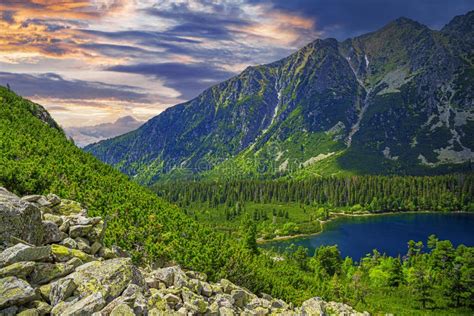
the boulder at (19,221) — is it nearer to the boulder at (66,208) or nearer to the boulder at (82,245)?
the boulder at (82,245)

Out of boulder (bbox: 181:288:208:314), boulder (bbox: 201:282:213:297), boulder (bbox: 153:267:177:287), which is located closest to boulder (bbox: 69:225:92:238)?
boulder (bbox: 153:267:177:287)

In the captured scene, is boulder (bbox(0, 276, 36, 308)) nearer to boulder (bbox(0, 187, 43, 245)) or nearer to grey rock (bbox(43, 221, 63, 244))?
boulder (bbox(0, 187, 43, 245))

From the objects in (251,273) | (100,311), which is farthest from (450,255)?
(100,311)

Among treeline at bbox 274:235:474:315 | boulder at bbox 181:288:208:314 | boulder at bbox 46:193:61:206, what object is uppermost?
boulder at bbox 46:193:61:206

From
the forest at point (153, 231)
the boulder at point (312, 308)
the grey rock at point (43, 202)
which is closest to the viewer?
the grey rock at point (43, 202)

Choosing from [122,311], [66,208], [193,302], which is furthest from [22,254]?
[66,208]

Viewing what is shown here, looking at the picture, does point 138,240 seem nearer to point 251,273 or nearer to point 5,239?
point 251,273

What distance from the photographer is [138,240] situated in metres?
47.5

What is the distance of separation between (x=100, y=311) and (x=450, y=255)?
136953 mm

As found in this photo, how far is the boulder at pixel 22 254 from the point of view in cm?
2162

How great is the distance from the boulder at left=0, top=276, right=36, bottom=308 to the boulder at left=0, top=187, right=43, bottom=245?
5.11m

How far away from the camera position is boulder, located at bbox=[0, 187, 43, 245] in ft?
80.0

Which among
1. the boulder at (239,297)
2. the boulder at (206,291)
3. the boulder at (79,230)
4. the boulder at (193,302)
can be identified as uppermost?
the boulder at (79,230)

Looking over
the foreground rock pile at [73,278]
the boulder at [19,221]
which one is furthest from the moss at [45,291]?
the boulder at [19,221]
